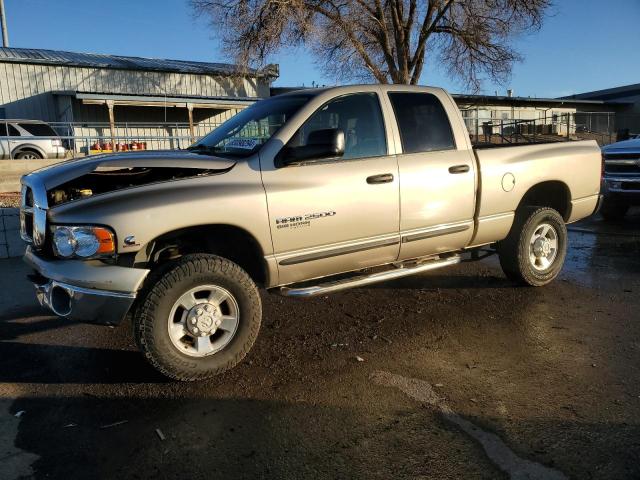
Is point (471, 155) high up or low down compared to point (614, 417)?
up

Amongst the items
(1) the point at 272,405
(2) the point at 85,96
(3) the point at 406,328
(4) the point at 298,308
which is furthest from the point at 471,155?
(2) the point at 85,96

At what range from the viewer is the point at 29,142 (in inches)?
632

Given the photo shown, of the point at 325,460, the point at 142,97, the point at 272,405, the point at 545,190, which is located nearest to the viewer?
the point at 325,460

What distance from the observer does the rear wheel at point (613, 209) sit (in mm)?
9031

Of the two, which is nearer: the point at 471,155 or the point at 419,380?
the point at 419,380

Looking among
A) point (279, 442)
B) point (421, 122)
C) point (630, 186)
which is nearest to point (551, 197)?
point (421, 122)

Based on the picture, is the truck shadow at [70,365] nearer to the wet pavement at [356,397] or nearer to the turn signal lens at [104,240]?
the wet pavement at [356,397]

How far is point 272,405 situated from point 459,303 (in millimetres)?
2492

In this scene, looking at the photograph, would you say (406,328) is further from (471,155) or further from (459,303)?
(471,155)

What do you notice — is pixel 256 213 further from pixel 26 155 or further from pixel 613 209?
pixel 26 155

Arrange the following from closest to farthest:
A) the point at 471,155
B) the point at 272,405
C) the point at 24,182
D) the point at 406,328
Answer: the point at 272,405, the point at 24,182, the point at 406,328, the point at 471,155

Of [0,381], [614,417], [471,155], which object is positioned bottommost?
[614,417]

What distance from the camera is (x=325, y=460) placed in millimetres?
2576

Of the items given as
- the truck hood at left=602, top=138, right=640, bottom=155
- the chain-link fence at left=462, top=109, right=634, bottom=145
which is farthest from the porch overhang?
the truck hood at left=602, top=138, right=640, bottom=155
